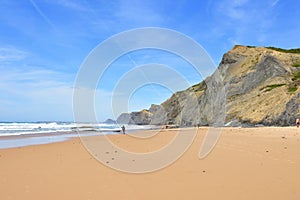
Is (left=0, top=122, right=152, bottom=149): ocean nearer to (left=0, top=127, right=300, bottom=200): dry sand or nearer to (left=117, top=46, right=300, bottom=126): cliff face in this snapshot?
(left=0, top=127, right=300, bottom=200): dry sand

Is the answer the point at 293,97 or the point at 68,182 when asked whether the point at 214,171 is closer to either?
the point at 68,182

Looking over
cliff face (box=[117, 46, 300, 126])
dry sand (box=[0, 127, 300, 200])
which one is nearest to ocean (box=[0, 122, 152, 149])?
dry sand (box=[0, 127, 300, 200])

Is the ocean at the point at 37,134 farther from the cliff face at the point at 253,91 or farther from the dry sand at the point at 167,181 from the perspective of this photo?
the cliff face at the point at 253,91

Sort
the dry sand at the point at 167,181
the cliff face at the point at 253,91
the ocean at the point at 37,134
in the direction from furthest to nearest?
the cliff face at the point at 253,91
the ocean at the point at 37,134
the dry sand at the point at 167,181

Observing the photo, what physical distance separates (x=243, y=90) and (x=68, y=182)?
49861 mm

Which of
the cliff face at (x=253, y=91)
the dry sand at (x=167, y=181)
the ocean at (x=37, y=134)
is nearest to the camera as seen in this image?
the dry sand at (x=167, y=181)

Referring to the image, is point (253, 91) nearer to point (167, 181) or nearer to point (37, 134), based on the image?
point (37, 134)

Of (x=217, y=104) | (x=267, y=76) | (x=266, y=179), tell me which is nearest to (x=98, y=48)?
(x=266, y=179)

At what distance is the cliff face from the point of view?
3541 centimetres

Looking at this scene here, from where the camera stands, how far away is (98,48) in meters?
13.4

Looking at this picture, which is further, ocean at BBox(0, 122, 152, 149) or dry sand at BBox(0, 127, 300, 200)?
ocean at BBox(0, 122, 152, 149)

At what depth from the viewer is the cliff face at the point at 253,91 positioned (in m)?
35.4

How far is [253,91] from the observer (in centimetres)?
4772

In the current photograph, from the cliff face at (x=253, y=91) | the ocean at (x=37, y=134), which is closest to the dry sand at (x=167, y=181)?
the ocean at (x=37, y=134)
